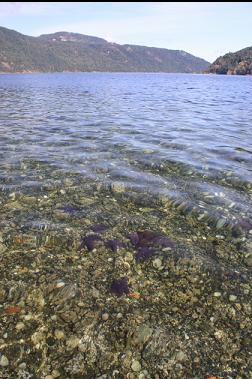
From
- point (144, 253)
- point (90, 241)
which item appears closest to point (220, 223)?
point (144, 253)

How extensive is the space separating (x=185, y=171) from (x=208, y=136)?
866cm

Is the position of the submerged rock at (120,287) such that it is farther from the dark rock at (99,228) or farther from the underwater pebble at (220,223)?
the underwater pebble at (220,223)

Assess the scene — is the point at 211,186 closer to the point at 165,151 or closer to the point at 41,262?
the point at 165,151

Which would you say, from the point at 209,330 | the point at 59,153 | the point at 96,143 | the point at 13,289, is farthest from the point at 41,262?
the point at 96,143

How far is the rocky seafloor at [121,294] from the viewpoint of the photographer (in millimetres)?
5414

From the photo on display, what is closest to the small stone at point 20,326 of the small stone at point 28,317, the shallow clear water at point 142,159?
the small stone at point 28,317

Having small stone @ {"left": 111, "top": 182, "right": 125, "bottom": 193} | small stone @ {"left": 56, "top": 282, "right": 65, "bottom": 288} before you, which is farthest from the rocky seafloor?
small stone @ {"left": 111, "top": 182, "right": 125, "bottom": 193}

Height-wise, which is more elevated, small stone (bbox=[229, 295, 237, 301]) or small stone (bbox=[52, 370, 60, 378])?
small stone (bbox=[229, 295, 237, 301])

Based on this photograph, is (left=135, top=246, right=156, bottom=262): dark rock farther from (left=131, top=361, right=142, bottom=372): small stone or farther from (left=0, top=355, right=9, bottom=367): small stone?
(left=0, top=355, right=9, bottom=367): small stone

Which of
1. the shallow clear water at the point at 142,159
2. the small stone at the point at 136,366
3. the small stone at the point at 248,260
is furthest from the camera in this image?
the shallow clear water at the point at 142,159

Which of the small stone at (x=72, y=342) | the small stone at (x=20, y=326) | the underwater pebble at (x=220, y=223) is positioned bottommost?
the underwater pebble at (x=220, y=223)

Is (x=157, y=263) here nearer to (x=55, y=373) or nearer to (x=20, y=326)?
(x=20, y=326)

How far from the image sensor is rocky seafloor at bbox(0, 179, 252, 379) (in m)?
5.41

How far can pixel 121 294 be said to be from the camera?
6867 millimetres
